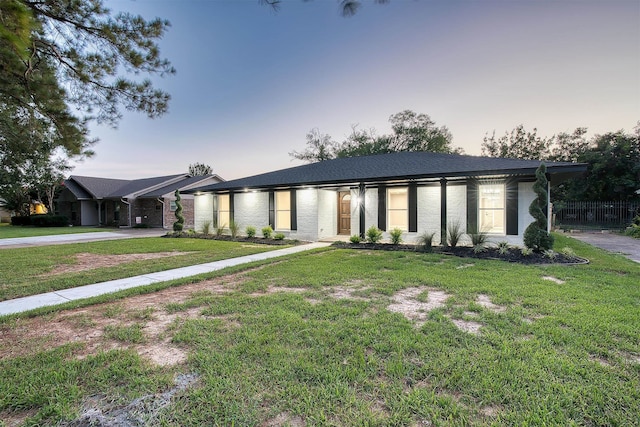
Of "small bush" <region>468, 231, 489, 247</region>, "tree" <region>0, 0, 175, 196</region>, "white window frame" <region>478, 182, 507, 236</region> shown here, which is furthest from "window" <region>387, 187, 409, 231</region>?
"tree" <region>0, 0, 175, 196</region>

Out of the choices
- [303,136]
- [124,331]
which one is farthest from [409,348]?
[303,136]

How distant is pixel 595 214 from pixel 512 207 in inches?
626

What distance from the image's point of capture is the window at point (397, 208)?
11.1 meters

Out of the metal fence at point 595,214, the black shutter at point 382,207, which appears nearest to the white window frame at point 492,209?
the black shutter at point 382,207

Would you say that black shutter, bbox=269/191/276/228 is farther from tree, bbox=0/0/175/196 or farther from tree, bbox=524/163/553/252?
tree, bbox=524/163/553/252

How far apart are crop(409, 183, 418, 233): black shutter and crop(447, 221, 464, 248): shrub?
1151 millimetres

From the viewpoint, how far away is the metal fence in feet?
60.0

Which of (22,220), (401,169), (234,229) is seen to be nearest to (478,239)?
(401,169)

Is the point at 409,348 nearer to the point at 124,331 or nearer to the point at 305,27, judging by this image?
the point at 124,331

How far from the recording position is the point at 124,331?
320 centimetres

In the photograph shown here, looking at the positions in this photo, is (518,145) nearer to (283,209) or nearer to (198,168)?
(283,209)

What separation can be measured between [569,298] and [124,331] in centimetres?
576

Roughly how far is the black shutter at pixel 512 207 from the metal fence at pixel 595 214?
12.8m

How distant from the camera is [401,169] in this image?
36.1 ft
